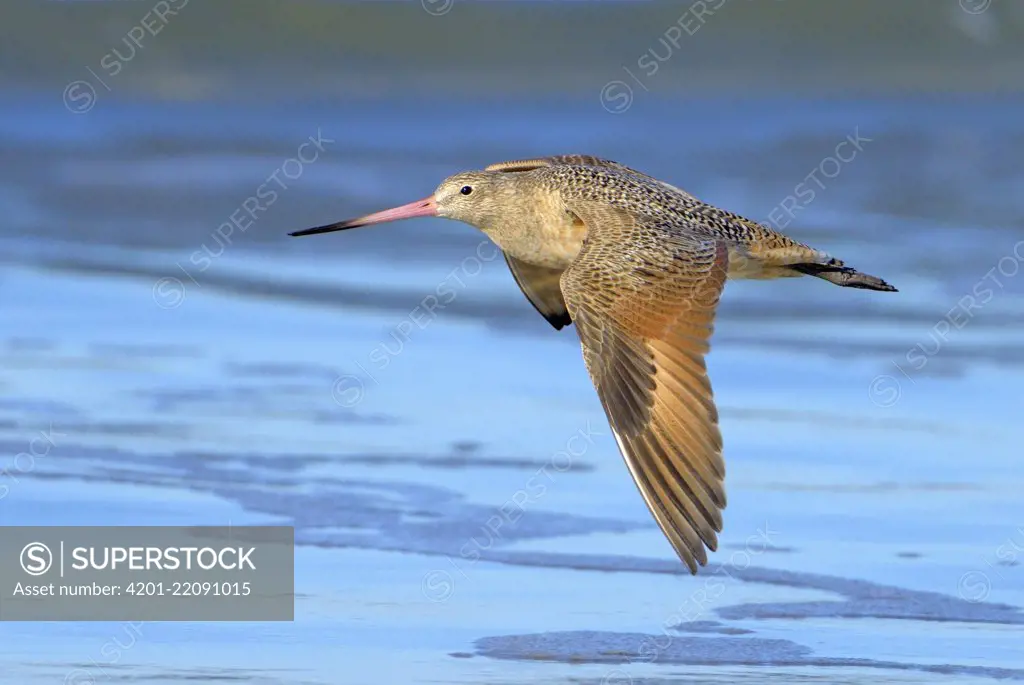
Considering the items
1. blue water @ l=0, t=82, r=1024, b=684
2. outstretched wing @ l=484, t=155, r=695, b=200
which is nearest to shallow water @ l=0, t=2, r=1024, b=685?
blue water @ l=0, t=82, r=1024, b=684

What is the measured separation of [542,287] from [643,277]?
135 cm

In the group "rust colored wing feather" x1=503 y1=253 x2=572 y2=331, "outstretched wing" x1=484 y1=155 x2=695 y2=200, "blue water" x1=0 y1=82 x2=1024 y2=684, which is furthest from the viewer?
"outstretched wing" x1=484 y1=155 x2=695 y2=200

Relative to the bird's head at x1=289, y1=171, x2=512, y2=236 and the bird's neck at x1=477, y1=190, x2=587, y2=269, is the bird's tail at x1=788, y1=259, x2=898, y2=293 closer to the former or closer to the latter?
the bird's neck at x1=477, y1=190, x2=587, y2=269

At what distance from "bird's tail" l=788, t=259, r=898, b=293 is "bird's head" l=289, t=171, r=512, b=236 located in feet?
4.24

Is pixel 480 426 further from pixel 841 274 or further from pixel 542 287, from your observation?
pixel 841 274

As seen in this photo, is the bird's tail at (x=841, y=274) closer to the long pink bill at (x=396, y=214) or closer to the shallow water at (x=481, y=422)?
the shallow water at (x=481, y=422)

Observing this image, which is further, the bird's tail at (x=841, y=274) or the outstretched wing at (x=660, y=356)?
the bird's tail at (x=841, y=274)

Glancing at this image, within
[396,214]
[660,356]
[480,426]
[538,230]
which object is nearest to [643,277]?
[660,356]

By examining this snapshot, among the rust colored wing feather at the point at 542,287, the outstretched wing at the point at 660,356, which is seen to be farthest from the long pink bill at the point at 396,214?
the outstretched wing at the point at 660,356

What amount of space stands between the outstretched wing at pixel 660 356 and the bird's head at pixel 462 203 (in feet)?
3.13

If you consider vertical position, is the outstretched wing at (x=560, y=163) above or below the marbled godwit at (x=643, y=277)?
above

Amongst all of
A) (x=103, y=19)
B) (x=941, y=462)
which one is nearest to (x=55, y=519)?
(x=941, y=462)

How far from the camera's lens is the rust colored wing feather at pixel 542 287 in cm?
862

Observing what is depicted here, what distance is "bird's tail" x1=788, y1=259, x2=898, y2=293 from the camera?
8.29 m
